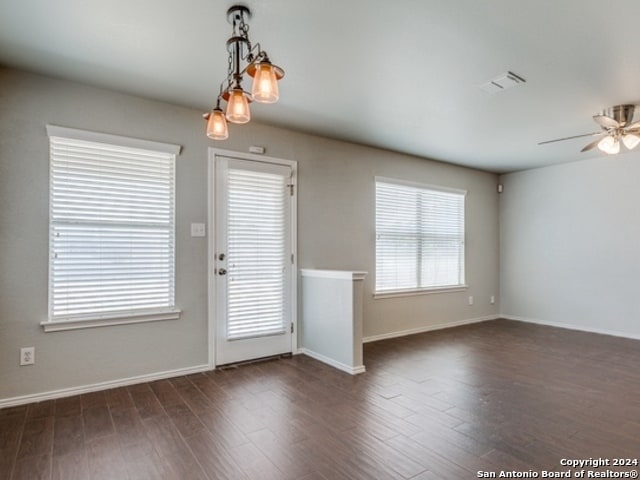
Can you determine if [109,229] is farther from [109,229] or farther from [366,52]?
[366,52]

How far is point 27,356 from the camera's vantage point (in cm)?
283

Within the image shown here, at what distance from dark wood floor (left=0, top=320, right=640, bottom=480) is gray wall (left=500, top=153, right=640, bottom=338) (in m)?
1.61

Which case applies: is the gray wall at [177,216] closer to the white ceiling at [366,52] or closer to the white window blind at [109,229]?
the white window blind at [109,229]

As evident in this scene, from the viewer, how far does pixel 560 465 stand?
6.63ft

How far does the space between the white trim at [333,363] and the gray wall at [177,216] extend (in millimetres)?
979

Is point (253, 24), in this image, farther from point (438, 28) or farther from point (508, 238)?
point (508, 238)

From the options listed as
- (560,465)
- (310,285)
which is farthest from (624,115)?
(310,285)

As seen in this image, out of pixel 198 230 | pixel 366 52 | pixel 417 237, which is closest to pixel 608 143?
pixel 417 237

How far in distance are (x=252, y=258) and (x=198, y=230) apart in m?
0.63

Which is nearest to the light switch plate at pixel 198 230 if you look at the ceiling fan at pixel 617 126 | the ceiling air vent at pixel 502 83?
the ceiling air vent at pixel 502 83

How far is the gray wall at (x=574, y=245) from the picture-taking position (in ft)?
16.5

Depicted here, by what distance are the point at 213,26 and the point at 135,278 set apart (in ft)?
7.12

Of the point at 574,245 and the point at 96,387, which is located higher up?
the point at 574,245

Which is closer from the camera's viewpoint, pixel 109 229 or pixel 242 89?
pixel 242 89
